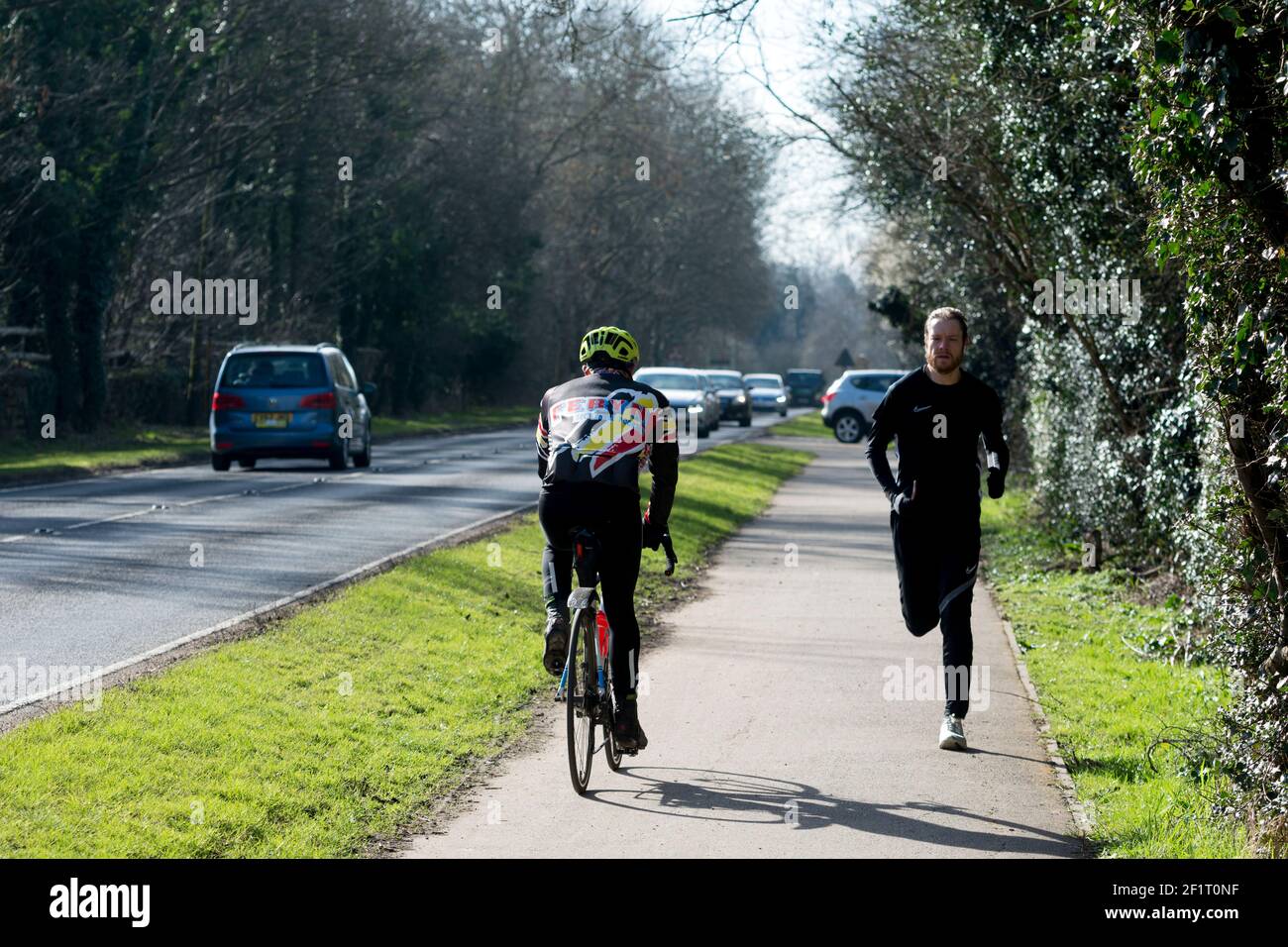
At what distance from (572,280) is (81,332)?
39186mm

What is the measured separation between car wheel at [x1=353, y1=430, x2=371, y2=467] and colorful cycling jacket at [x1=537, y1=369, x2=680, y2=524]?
20.6 m

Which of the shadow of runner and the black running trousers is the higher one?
the black running trousers

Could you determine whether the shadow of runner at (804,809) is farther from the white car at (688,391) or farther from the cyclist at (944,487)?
the white car at (688,391)

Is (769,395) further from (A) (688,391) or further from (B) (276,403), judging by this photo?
(B) (276,403)

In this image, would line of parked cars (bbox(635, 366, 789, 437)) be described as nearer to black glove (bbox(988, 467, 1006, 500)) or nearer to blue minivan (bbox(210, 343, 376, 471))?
blue minivan (bbox(210, 343, 376, 471))

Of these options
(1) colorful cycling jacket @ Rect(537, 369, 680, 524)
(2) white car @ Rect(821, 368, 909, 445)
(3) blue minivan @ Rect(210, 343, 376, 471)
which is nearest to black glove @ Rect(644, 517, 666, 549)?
(1) colorful cycling jacket @ Rect(537, 369, 680, 524)

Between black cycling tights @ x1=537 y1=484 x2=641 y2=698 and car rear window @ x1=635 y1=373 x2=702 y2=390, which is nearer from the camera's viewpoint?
black cycling tights @ x1=537 y1=484 x2=641 y2=698

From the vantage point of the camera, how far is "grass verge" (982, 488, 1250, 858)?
253 inches

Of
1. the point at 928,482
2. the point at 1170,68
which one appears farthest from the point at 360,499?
the point at 1170,68

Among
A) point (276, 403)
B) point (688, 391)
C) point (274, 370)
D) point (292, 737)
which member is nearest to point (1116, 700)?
point (292, 737)

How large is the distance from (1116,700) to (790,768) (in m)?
2.61

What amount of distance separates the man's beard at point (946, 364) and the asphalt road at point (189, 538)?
472 centimetres

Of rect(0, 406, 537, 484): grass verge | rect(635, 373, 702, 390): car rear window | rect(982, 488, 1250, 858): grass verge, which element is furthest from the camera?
rect(635, 373, 702, 390): car rear window

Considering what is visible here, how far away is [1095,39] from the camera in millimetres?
12109
